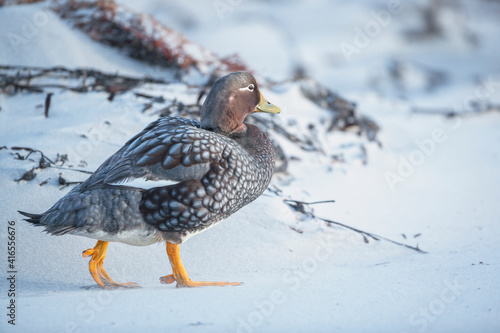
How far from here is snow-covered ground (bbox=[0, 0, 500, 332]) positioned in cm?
255

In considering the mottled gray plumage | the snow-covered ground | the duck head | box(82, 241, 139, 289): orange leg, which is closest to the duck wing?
the mottled gray plumage

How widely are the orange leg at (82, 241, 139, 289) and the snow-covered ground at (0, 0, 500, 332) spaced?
6cm

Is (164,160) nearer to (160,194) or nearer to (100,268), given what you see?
(160,194)

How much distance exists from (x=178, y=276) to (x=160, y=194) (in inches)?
20.2

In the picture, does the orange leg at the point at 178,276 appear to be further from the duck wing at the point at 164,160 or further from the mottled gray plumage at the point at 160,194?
the duck wing at the point at 164,160

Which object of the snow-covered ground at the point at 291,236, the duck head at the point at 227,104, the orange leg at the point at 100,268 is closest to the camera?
the snow-covered ground at the point at 291,236

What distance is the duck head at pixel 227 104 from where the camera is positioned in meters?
3.36

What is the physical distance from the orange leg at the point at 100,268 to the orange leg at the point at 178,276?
0.65 feet

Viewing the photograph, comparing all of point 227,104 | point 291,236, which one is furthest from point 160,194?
point 291,236

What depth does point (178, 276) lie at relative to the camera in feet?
10.2

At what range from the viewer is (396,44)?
11.5 metres

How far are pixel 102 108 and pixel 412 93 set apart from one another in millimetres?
6521

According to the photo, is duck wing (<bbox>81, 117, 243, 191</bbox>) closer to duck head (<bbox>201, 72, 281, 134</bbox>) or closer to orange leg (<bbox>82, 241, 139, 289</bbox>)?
duck head (<bbox>201, 72, 281, 134</bbox>)

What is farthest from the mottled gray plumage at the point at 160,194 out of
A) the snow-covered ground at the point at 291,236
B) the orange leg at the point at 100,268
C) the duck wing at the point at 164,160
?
the snow-covered ground at the point at 291,236
